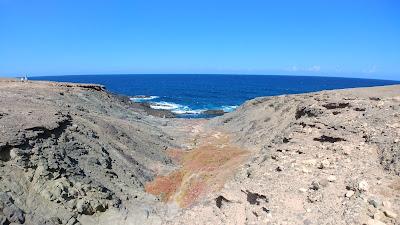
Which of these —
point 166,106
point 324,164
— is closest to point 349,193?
point 324,164

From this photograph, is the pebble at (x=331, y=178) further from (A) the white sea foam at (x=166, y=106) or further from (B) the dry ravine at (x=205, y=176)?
(A) the white sea foam at (x=166, y=106)

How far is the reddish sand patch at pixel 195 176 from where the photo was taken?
22.9m

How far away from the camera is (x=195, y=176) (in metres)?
25.3

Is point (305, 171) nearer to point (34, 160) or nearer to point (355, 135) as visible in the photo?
point (355, 135)

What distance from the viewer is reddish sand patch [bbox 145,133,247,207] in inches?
902

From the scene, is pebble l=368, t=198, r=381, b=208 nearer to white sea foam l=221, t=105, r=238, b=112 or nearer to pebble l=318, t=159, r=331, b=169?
pebble l=318, t=159, r=331, b=169

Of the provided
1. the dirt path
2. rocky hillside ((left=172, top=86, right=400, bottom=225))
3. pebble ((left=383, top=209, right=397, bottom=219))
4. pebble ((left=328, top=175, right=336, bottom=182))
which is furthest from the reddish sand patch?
pebble ((left=383, top=209, right=397, bottom=219))

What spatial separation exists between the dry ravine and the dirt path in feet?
0.32

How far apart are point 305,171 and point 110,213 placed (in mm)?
9468

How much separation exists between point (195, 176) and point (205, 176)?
86 centimetres

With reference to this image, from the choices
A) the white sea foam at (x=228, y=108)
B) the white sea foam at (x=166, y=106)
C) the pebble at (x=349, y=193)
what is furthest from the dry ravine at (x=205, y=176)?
the white sea foam at (x=166, y=106)

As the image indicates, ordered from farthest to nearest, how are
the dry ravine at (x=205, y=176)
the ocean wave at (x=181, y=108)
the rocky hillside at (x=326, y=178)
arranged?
the ocean wave at (x=181, y=108) < the dry ravine at (x=205, y=176) < the rocky hillside at (x=326, y=178)

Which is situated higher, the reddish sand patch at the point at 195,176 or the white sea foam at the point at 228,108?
the reddish sand patch at the point at 195,176

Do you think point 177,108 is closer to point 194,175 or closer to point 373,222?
point 194,175
